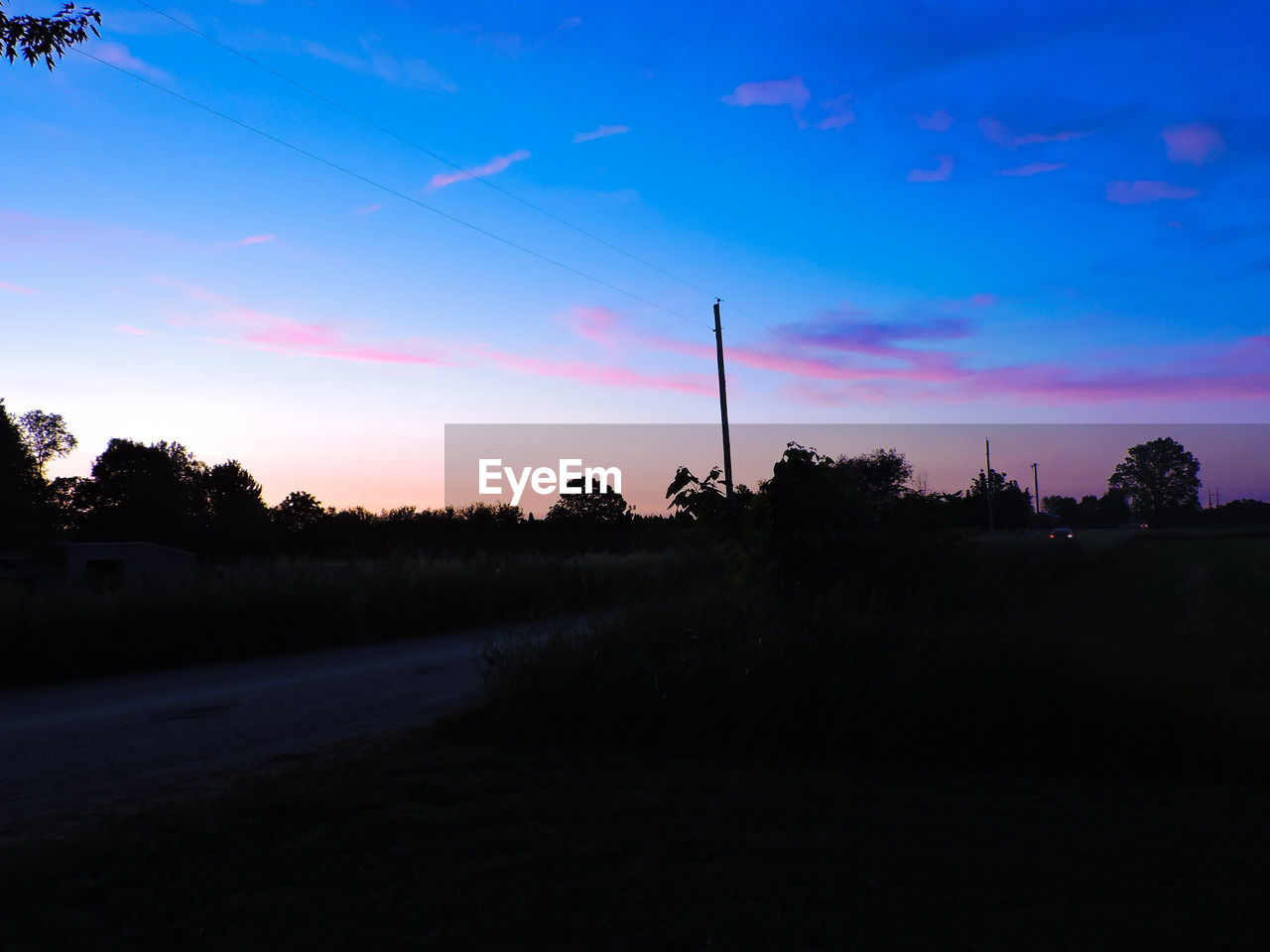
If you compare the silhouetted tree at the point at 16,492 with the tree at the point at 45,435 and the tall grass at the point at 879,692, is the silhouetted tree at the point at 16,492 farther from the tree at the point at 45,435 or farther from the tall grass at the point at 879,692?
the tall grass at the point at 879,692

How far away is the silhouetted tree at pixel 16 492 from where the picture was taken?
179ft

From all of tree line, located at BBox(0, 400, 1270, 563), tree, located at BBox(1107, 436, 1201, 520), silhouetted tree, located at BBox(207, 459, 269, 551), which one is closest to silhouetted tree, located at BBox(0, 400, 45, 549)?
tree line, located at BBox(0, 400, 1270, 563)

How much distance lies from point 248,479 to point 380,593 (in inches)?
2785

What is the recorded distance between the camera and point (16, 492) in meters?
56.5

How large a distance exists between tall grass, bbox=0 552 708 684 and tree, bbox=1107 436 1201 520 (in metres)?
176

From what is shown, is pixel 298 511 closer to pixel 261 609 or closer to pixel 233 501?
pixel 233 501

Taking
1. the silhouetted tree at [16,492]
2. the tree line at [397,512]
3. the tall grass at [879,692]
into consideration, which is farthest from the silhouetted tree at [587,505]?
the tall grass at [879,692]

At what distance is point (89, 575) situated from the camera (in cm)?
1658

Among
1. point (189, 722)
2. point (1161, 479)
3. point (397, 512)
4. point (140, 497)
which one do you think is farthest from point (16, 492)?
point (1161, 479)

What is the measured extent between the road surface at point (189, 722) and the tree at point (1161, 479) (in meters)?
184

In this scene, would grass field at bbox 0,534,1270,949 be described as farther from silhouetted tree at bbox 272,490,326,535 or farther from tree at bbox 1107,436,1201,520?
tree at bbox 1107,436,1201,520

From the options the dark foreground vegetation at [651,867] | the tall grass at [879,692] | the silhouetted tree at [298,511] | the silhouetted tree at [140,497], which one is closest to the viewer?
the dark foreground vegetation at [651,867]

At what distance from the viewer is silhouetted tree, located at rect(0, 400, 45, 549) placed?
2153 inches

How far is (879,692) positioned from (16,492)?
62530 millimetres
